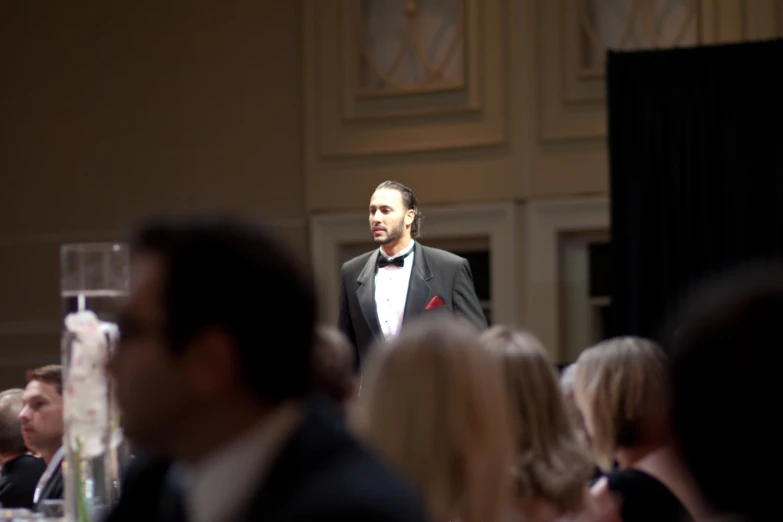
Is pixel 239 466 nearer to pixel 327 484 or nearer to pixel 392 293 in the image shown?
pixel 327 484

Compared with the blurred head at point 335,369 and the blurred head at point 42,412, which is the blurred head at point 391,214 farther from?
the blurred head at point 335,369

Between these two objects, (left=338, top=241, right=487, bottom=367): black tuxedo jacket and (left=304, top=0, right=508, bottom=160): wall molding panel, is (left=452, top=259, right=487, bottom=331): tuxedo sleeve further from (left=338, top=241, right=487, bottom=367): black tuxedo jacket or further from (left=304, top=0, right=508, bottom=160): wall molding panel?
(left=304, top=0, right=508, bottom=160): wall molding panel

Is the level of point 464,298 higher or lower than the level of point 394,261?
lower

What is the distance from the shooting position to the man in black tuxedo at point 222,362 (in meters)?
1.25

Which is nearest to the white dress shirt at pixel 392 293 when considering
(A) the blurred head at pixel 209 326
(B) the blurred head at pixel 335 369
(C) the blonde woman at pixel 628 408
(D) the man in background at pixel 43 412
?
(D) the man in background at pixel 43 412

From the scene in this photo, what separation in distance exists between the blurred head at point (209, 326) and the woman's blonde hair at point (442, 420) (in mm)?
396

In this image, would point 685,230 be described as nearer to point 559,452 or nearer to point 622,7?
point 622,7

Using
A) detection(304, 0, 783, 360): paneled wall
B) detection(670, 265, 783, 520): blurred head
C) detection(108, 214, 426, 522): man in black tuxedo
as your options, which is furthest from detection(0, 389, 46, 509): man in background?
detection(304, 0, 783, 360): paneled wall

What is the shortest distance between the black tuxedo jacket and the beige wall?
8.19 feet

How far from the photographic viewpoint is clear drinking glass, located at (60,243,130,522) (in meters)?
2.09

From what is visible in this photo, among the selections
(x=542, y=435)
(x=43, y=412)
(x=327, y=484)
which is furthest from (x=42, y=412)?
(x=327, y=484)

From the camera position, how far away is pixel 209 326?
50.3 inches

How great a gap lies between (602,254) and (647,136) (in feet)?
3.33

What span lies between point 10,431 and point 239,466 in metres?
2.85
